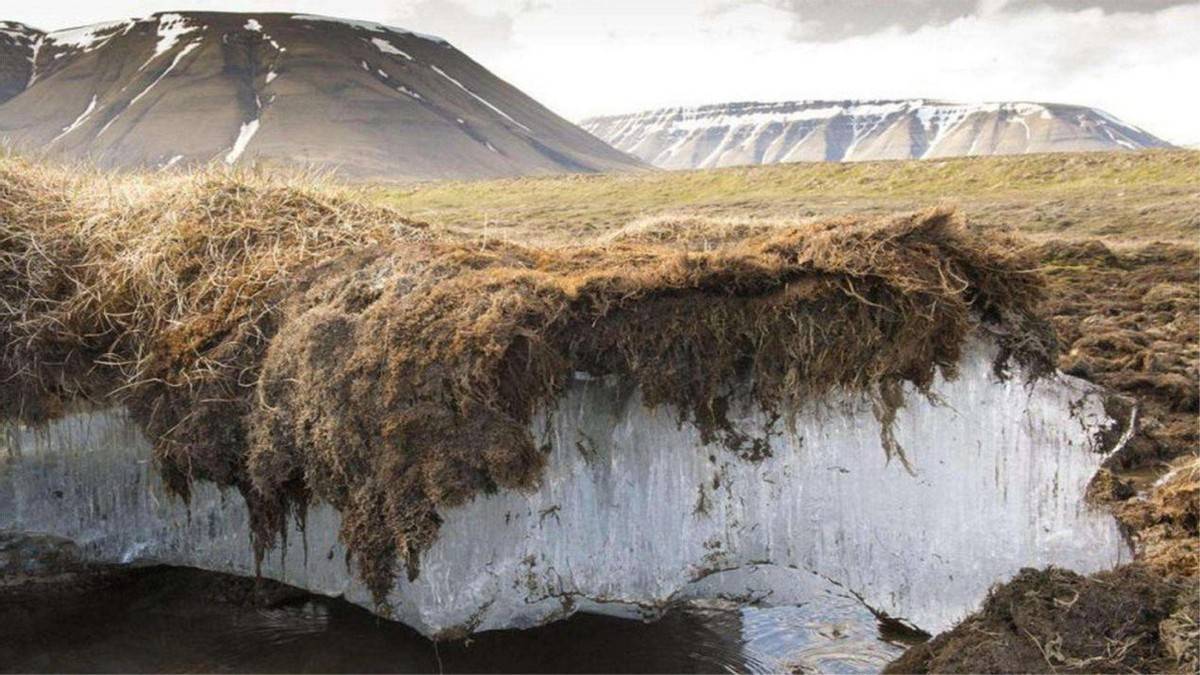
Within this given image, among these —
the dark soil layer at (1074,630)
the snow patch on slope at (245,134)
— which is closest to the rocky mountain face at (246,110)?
the snow patch on slope at (245,134)

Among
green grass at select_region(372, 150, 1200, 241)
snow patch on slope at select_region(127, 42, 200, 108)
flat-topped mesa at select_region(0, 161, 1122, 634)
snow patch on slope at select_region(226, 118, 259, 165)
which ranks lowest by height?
flat-topped mesa at select_region(0, 161, 1122, 634)

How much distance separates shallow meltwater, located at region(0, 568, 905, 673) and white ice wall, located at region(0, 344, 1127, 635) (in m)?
0.22

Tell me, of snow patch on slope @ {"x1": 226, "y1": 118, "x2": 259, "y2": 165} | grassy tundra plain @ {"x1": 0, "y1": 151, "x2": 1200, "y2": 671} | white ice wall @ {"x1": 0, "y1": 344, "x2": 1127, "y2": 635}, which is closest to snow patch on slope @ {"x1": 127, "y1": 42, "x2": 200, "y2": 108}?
snow patch on slope @ {"x1": 226, "y1": 118, "x2": 259, "y2": 165}

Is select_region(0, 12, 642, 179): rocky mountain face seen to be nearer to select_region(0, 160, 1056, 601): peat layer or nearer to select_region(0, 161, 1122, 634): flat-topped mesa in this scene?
select_region(0, 161, 1122, 634): flat-topped mesa

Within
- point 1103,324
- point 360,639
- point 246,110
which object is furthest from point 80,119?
point 360,639

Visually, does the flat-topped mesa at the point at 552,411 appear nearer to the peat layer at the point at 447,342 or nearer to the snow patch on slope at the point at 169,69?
the peat layer at the point at 447,342

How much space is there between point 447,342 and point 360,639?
2086 mm

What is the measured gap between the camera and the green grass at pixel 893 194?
2480 centimetres

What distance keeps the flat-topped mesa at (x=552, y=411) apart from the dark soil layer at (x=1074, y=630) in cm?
43

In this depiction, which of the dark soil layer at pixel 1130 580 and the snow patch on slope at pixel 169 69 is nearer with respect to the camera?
the dark soil layer at pixel 1130 580

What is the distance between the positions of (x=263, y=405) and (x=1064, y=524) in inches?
182

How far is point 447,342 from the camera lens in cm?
491

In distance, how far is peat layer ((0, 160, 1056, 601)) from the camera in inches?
194

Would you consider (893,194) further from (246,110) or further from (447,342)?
(246,110)
